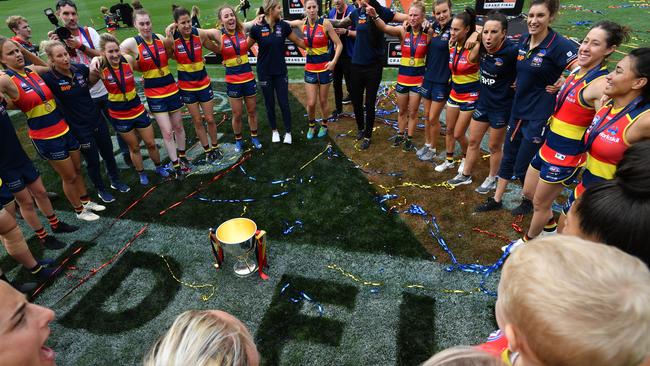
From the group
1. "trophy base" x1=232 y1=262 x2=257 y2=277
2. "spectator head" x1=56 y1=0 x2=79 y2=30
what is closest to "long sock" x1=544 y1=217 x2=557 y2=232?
"trophy base" x1=232 y1=262 x2=257 y2=277

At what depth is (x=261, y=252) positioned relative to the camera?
4.29 metres

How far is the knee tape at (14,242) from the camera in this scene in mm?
4227

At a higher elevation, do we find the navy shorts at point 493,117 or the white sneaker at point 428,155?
the navy shorts at point 493,117

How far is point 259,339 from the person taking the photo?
12.0 ft

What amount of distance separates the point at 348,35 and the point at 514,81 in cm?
368

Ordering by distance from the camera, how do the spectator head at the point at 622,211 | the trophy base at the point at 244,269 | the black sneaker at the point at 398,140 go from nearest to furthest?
the spectator head at the point at 622,211 < the trophy base at the point at 244,269 < the black sneaker at the point at 398,140

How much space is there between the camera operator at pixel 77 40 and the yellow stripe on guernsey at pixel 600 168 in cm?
674

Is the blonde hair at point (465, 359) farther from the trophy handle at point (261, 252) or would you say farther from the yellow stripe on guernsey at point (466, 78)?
the yellow stripe on guernsey at point (466, 78)

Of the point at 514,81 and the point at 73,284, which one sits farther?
the point at 514,81

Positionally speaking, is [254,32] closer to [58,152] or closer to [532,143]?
[58,152]

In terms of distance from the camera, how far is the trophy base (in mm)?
4438

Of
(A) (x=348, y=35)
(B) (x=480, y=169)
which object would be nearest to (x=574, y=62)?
(B) (x=480, y=169)

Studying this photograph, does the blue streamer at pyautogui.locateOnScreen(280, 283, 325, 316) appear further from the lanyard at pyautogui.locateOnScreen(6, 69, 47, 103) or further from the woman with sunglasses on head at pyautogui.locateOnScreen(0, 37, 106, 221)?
the lanyard at pyautogui.locateOnScreen(6, 69, 47, 103)

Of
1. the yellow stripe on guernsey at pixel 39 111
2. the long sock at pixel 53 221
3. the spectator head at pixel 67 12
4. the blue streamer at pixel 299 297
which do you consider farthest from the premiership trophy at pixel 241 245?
the spectator head at pixel 67 12
